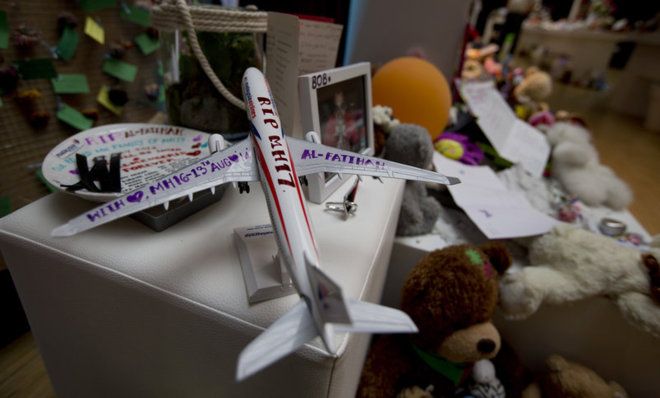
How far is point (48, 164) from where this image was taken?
0.42 m

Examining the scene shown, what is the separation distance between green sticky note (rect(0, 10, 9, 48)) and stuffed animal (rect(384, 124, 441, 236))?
639 millimetres

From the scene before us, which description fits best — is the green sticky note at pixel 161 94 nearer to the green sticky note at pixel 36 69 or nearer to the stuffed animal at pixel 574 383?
the green sticky note at pixel 36 69

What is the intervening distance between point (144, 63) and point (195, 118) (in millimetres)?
344

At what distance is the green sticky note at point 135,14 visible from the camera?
2.35 ft

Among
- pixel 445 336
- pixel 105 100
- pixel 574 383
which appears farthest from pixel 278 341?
pixel 105 100

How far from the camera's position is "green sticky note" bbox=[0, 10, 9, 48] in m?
0.52

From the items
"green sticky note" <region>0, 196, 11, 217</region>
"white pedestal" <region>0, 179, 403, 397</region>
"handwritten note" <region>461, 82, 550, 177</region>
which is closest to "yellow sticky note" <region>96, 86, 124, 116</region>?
"green sticky note" <region>0, 196, 11, 217</region>

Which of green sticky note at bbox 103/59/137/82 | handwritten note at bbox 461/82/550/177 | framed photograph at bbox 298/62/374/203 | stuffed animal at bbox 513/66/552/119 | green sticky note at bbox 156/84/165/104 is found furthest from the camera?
stuffed animal at bbox 513/66/552/119

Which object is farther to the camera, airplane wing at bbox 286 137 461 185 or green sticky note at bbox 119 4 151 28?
green sticky note at bbox 119 4 151 28

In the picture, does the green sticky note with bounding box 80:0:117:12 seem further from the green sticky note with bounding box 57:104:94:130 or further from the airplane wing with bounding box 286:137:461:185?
the airplane wing with bounding box 286:137:461:185

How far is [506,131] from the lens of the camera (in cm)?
108

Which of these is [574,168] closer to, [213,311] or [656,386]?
[656,386]

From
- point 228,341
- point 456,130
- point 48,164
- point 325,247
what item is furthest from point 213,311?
point 456,130

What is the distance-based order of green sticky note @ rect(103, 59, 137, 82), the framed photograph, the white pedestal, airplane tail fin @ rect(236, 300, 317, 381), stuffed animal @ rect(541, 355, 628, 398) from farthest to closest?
green sticky note @ rect(103, 59, 137, 82), stuffed animal @ rect(541, 355, 628, 398), the framed photograph, the white pedestal, airplane tail fin @ rect(236, 300, 317, 381)
